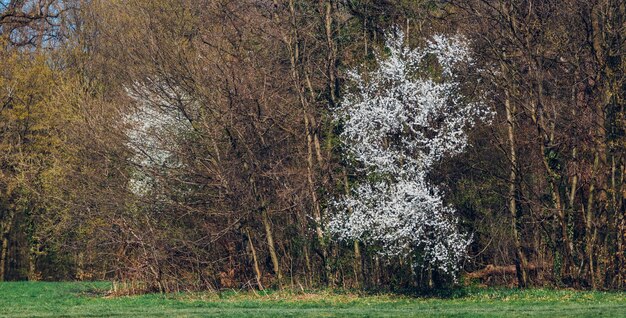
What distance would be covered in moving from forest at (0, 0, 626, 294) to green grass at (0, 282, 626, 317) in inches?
58.0

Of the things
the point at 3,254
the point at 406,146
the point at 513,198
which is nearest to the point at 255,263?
the point at 406,146

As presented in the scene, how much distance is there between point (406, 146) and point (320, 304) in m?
5.41

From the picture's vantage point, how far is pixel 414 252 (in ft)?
82.2

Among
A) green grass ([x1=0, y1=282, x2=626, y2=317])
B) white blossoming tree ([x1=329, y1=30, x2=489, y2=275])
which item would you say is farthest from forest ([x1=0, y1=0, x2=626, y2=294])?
green grass ([x1=0, y1=282, x2=626, y2=317])

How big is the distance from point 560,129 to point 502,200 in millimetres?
2798

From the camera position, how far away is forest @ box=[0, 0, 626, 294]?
2559cm

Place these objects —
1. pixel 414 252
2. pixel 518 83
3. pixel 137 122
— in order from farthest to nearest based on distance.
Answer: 1. pixel 137 122
2. pixel 518 83
3. pixel 414 252

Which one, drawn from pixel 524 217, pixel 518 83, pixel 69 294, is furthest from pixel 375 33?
pixel 69 294

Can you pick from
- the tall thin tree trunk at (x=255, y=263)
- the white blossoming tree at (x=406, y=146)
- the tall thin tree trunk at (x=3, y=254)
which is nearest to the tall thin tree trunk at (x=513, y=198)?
the white blossoming tree at (x=406, y=146)

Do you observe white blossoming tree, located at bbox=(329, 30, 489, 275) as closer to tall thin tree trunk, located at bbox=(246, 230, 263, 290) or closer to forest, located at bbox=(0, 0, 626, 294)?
forest, located at bbox=(0, 0, 626, 294)

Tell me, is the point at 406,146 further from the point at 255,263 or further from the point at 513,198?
the point at 255,263

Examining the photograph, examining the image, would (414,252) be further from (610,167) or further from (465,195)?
(610,167)

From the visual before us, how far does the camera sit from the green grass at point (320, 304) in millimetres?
19359

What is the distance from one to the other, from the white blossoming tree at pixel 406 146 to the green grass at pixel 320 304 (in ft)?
5.16
